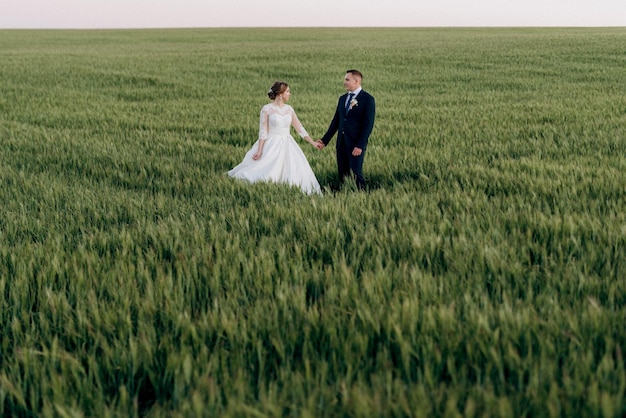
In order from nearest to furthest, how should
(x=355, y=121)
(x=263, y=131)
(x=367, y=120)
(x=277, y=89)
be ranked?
(x=367, y=120) < (x=355, y=121) < (x=277, y=89) < (x=263, y=131)

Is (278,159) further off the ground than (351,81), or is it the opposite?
(351,81)

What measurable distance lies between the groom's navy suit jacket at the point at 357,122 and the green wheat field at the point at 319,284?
76 cm

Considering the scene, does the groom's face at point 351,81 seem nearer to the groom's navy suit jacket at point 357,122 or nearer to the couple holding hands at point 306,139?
the couple holding hands at point 306,139

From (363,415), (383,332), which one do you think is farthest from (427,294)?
(363,415)

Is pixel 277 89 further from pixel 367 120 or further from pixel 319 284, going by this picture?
pixel 319 284

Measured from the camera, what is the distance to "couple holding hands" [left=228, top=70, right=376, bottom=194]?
7.46m

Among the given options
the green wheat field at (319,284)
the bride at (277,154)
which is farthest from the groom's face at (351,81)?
the green wheat field at (319,284)

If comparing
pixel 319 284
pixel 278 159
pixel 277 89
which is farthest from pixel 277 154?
pixel 319 284

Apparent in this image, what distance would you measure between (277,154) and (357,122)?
1.34m

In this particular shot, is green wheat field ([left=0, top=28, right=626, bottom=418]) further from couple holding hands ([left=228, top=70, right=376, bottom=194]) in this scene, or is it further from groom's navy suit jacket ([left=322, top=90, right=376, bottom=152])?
groom's navy suit jacket ([left=322, top=90, right=376, bottom=152])

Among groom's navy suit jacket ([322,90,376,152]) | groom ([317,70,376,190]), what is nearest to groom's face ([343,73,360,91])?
groom ([317,70,376,190])

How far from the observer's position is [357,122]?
7.55m

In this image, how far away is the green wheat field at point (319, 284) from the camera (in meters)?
2.29

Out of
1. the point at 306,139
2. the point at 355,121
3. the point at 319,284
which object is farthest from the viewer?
the point at 306,139
